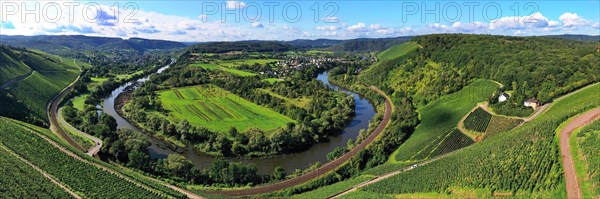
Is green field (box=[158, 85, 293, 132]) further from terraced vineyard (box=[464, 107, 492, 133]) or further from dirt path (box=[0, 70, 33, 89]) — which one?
dirt path (box=[0, 70, 33, 89])

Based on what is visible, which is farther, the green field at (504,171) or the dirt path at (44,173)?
the dirt path at (44,173)

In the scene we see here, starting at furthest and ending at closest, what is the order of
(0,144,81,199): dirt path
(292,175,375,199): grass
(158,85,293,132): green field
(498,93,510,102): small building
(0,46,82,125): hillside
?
1. (158,85,293,132): green field
2. (0,46,82,125): hillside
3. (498,93,510,102): small building
4. (292,175,375,199): grass
5. (0,144,81,199): dirt path

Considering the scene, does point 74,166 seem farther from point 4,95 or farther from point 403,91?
point 403,91

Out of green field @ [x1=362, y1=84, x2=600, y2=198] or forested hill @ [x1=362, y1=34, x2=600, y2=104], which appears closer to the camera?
green field @ [x1=362, y1=84, x2=600, y2=198]

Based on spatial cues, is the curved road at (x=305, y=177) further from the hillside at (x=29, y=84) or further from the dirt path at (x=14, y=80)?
the dirt path at (x=14, y=80)

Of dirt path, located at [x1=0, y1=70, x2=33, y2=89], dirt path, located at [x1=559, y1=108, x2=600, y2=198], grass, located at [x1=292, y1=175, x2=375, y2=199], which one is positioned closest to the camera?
dirt path, located at [x1=559, y1=108, x2=600, y2=198]

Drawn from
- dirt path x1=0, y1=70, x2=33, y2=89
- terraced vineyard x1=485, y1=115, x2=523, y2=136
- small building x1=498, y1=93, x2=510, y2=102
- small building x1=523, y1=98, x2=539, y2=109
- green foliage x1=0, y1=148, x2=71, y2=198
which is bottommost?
green foliage x1=0, y1=148, x2=71, y2=198

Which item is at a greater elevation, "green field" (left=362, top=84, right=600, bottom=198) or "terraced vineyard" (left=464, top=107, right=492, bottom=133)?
"terraced vineyard" (left=464, top=107, right=492, bottom=133)

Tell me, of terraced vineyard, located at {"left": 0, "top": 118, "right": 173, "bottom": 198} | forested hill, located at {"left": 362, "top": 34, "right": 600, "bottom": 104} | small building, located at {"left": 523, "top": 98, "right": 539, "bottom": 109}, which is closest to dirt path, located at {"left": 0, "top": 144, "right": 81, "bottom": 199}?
terraced vineyard, located at {"left": 0, "top": 118, "right": 173, "bottom": 198}

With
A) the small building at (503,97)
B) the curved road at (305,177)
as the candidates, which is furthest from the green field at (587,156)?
the curved road at (305,177)
